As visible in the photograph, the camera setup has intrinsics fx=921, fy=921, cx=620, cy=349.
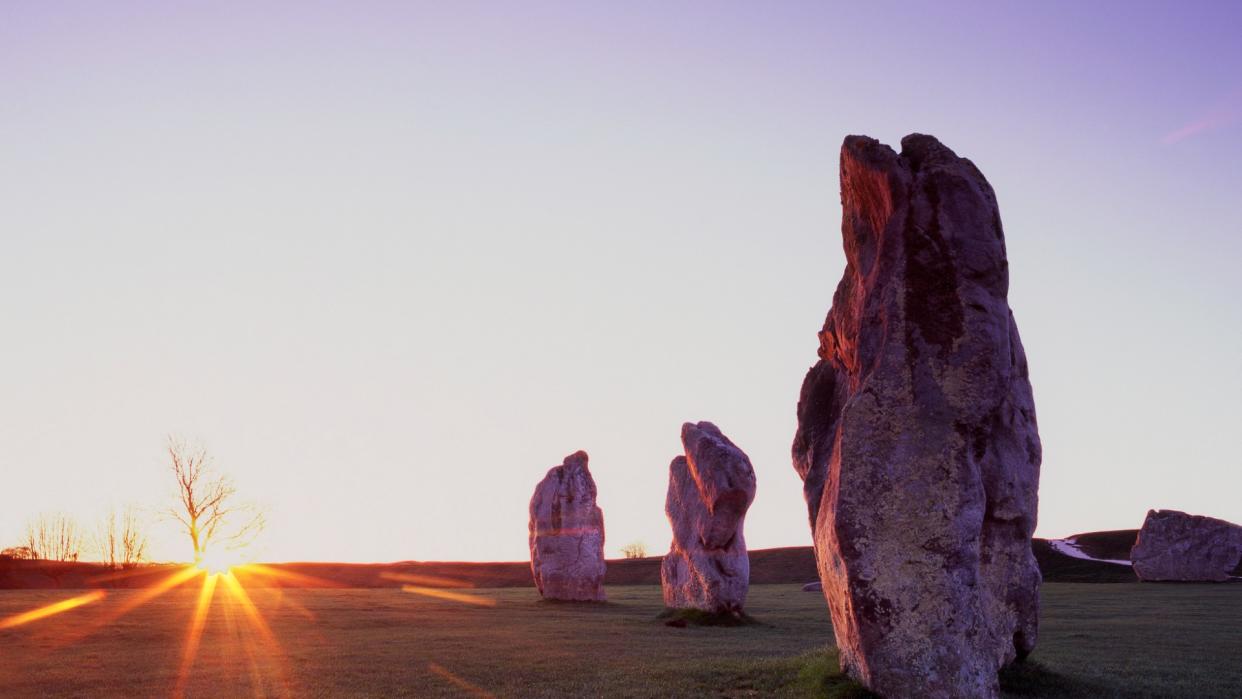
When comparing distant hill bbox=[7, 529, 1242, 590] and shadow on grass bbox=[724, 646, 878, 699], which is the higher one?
shadow on grass bbox=[724, 646, 878, 699]

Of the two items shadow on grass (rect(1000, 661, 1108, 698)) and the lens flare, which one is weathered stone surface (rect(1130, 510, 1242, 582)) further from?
the lens flare

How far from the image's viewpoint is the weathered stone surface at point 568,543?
38844 millimetres

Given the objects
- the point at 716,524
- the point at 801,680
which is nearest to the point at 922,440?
the point at 801,680

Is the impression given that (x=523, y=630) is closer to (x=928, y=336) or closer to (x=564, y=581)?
(x=564, y=581)

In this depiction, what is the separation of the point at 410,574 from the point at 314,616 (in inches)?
2019

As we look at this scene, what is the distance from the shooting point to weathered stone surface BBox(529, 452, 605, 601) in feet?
127

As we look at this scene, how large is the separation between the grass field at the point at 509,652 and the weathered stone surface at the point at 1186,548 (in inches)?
712

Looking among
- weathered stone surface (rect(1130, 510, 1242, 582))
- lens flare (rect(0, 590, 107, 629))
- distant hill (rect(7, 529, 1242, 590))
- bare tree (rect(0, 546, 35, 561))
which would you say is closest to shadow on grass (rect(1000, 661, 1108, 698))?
lens flare (rect(0, 590, 107, 629))

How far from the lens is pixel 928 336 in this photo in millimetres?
12164

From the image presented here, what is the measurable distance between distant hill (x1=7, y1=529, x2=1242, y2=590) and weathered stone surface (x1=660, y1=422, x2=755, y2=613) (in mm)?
38756

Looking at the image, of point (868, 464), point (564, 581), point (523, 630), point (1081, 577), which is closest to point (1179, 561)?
point (1081, 577)

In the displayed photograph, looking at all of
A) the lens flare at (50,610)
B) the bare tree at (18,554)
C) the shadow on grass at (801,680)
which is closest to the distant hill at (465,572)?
the bare tree at (18,554)

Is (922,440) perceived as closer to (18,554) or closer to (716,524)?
(716,524)

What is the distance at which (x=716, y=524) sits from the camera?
2819 cm
